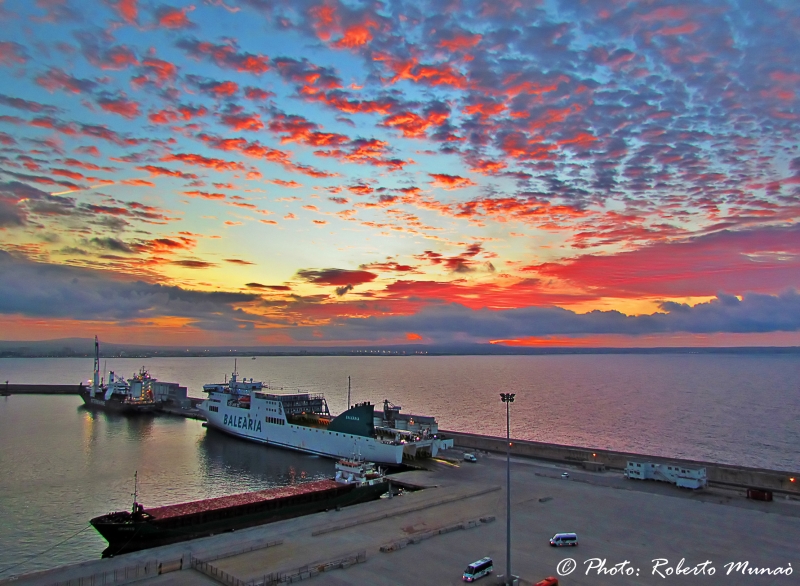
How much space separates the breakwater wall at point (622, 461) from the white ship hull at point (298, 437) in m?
10.2

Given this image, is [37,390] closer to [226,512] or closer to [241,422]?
[241,422]

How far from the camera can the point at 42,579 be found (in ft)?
70.5

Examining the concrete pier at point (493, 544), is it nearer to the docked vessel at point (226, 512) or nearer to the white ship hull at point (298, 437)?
the docked vessel at point (226, 512)

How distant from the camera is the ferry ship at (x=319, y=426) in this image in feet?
160

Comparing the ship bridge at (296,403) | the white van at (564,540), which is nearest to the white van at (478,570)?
the white van at (564,540)

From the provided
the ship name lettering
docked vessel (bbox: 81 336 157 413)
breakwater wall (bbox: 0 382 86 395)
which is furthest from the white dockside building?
breakwater wall (bbox: 0 382 86 395)

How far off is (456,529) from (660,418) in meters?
71.7

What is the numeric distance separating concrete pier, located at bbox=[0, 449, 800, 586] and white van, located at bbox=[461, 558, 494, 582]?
43 centimetres

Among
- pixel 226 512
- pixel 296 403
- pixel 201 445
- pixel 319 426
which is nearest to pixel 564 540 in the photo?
pixel 226 512

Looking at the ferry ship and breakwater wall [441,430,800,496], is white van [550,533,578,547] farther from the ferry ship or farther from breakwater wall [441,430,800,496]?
the ferry ship

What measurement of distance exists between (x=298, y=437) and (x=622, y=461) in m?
32.5

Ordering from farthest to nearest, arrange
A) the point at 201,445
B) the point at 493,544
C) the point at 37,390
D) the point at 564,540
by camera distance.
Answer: the point at 37,390
the point at 201,445
the point at 493,544
the point at 564,540

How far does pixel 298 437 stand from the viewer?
5703 cm

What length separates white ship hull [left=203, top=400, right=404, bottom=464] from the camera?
1896 inches
